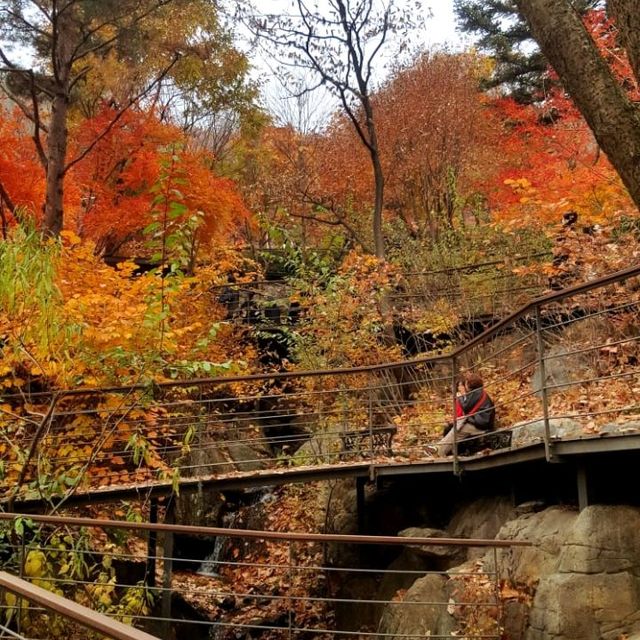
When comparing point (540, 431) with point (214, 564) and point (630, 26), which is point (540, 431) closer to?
point (630, 26)

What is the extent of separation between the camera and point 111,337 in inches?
336

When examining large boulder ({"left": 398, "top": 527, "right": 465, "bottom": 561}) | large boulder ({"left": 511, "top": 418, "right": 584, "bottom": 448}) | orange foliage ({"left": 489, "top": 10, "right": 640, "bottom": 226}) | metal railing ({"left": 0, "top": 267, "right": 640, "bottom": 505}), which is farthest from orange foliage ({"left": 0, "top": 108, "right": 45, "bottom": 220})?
large boulder ({"left": 511, "top": 418, "right": 584, "bottom": 448})

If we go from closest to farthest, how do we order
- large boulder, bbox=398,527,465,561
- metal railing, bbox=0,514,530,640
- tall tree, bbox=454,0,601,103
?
metal railing, bbox=0,514,530,640 < large boulder, bbox=398,527,465,561 < tall tree, bbox=454,0,601,103

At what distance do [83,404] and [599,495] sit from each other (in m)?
7.41

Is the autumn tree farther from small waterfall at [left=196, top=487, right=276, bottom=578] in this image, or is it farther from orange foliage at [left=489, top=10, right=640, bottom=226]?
orange foliage at [left=489, top=10, right=640, bottom=226]

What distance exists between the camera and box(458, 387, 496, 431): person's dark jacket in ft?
26.4

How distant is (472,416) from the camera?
26.1 feet

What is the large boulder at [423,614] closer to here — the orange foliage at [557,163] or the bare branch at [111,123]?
the orange foliage at [557,163]

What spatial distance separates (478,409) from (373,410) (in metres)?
2.28

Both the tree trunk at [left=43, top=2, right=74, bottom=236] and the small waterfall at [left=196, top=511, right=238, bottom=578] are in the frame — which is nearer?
the tree trunk at [left=43, top=2, right=74, bottom=236]

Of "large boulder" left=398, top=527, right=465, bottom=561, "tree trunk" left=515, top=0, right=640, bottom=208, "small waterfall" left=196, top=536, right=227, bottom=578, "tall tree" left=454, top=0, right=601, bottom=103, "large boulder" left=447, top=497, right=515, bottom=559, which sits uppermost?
"tall tree" left=454, top=0, right=601, bottom=103

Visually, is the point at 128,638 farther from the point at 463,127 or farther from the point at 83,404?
the point at 463,127

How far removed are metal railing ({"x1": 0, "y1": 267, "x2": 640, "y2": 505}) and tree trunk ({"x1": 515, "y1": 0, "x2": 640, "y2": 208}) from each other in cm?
160

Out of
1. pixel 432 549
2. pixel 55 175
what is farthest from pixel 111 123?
pixel 432 549
